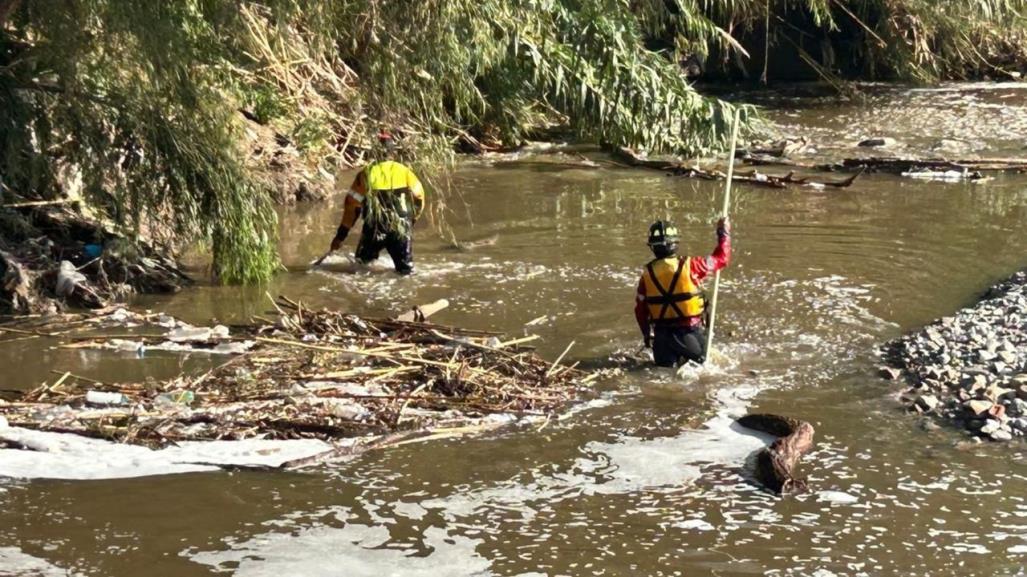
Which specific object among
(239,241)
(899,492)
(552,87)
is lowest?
(899,492)

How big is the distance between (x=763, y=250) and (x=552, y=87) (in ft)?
11.7

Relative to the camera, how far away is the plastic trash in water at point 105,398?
8586 millimetres

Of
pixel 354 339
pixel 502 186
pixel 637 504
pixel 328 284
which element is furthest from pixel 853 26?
pixel 637 504

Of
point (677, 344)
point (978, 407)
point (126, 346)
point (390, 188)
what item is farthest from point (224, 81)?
point (978, 407)

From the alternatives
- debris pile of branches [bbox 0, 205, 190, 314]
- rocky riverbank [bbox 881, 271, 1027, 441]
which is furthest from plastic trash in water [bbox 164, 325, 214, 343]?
rocky riverbank [bbox 881, 271, 1027, 441]

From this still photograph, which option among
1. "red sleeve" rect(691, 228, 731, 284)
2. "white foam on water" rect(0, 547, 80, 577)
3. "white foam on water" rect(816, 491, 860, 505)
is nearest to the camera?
"white foam on water" rect(0, 547, 80, 577)

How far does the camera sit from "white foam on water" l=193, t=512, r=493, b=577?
252 inches

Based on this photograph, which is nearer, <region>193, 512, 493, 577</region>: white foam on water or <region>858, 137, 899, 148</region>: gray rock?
<region>193, 512, 493, 577</region>: white foam on water

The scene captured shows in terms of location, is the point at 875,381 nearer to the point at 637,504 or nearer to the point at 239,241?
the point at 637,504

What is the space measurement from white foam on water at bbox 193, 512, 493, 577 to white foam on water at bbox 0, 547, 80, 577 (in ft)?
2.12

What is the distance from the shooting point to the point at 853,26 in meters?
27.5

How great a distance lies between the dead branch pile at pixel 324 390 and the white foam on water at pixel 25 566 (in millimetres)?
1524

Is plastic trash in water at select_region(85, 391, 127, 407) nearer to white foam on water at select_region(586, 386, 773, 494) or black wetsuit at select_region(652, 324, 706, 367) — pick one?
white foam on water at select_region(586, 386, 773, 494)

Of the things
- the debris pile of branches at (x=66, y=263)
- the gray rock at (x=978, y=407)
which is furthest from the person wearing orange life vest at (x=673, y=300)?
the debris pile of branches at (x=66, y=263)
